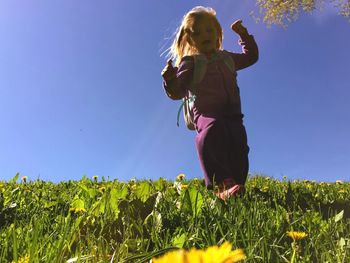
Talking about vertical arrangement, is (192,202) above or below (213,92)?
below

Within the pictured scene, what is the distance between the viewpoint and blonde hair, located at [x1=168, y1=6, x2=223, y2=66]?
513cm

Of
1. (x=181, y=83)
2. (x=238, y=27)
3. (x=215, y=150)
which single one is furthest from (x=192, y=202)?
(x=238, y=27)

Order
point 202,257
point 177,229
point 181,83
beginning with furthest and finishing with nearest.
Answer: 1. point 181,83
2. point 177,229
3. point 202,257

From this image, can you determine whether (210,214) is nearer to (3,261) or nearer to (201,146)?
(3,261)

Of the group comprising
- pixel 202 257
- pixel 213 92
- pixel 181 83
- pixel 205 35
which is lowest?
pixel 202 257

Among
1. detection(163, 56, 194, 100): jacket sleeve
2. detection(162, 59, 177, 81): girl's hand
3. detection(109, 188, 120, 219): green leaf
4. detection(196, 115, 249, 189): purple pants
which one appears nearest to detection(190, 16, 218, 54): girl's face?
detection(163, 56, 194, 100): jacket sleeve

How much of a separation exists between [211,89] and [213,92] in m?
0.05

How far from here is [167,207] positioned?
89.0 inches

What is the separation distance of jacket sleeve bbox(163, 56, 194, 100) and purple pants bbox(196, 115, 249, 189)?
543 millimetres

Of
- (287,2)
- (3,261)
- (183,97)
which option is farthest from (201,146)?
(287,2)

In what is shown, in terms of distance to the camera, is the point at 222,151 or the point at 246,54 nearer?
the point at 222,151

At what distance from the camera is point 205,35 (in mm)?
4965

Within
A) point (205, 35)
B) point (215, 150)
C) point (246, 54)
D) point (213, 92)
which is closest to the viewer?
point (215, 150)

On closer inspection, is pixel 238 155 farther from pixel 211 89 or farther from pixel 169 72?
pixel 169 72
